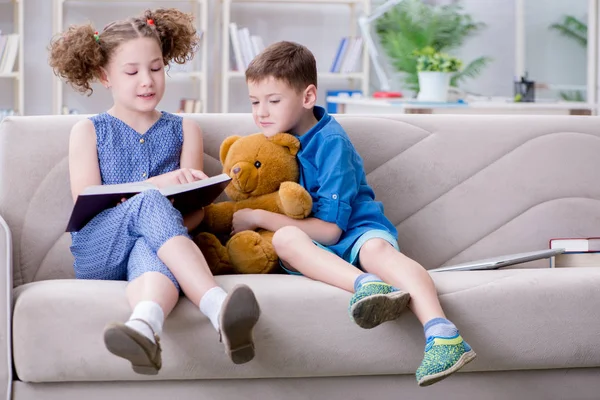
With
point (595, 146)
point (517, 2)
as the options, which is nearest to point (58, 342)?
point (595, 146)

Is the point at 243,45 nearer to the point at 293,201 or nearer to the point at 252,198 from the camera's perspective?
the point at 252,198

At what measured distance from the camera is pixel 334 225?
2.10 m

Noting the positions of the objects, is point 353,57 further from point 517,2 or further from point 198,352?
point 198,352

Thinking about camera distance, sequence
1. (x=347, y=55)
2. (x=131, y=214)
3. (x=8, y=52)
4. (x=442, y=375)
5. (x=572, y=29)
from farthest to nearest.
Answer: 1. (x=572, y=29)
2. (x=347, y=55)
3. (x=8, y=52)
4. (x=131, y=214)
5. (x=442, y=375)

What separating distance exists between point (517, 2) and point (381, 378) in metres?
4.62

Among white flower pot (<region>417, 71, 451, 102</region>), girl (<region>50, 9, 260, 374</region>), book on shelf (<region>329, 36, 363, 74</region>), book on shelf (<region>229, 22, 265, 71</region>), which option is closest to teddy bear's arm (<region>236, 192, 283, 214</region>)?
girl (<region>50, 9, 260, 374</region>)

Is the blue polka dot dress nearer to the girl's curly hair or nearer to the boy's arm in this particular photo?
the girl's curly hair

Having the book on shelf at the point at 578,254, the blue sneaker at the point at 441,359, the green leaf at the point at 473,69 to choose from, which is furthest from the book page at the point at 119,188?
the green leaf at the point at 473,69

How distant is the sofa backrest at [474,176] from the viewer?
2402 millimetres

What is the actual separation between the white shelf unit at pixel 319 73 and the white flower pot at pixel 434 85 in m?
1.66

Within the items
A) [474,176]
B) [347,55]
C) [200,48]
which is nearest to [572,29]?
[347,55]

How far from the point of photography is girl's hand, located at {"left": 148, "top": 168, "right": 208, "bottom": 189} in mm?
2102

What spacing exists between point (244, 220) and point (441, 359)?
0.66 meters

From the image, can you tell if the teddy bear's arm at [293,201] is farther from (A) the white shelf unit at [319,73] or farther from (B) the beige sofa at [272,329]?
(A) the white shelf unit at [319,73]
